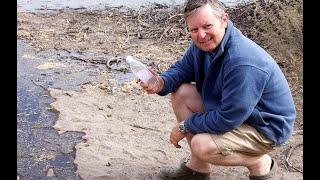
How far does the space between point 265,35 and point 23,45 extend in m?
3.39

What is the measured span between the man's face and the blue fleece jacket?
0.05m

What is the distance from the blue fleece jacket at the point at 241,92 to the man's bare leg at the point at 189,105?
0.14 meters

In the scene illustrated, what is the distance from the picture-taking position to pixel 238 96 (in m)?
2.92

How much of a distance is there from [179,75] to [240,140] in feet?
2.18

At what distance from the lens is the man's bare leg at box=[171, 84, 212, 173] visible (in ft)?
11.5

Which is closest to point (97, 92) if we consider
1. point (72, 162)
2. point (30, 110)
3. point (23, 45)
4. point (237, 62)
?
point (30, 110)

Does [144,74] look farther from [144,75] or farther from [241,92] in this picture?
[241,92]

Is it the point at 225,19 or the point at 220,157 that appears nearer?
the point at 225,19

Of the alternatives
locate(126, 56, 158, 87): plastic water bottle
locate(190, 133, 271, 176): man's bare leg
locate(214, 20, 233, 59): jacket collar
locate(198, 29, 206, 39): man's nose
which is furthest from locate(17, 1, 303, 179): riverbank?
locate(198, 29, 206, 39): man's nose

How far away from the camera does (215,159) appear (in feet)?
10.6

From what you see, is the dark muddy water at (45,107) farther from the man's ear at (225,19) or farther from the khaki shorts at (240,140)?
the man's ear at (225,19)

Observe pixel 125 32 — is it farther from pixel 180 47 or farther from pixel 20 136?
pixel 20 136

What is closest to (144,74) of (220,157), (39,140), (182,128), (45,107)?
(182,128)

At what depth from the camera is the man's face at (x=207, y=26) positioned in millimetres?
2977
